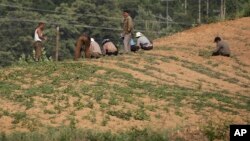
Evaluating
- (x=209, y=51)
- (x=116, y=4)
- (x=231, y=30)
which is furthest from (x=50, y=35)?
(x=209, y=51)

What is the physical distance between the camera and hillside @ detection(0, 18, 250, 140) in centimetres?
1067

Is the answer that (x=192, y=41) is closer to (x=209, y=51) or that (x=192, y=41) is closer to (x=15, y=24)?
(x=209, y=51)

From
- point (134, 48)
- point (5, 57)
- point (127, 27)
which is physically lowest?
point (5, 57)

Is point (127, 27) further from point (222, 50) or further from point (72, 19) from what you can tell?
point (72, 19)

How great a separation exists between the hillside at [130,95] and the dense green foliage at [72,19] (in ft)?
102

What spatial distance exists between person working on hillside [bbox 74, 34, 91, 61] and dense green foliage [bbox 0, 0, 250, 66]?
100 ft

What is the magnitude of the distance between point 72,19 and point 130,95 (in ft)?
148

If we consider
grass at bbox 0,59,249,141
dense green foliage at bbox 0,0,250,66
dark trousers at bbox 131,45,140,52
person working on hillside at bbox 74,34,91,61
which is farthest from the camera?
dense green foliage at bbox 0,0,250,66

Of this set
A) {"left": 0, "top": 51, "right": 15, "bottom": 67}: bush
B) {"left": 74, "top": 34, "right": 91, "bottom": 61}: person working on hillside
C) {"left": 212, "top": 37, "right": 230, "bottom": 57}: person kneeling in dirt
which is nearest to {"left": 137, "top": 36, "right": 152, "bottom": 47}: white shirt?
{"left": 212, "top": 37, "right": 230, "bottom": 57}: person kneeling in dirt

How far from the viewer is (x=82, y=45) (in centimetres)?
1755

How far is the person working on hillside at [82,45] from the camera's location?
1731 cm

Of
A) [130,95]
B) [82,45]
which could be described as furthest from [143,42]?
[130,95]

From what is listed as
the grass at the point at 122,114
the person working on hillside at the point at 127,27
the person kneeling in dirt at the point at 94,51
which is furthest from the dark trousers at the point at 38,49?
the grass at the point at 122,114

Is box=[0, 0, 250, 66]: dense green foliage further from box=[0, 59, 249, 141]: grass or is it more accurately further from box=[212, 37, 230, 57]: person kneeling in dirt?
box=[0, 59, 249, 141]: grass
